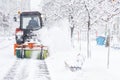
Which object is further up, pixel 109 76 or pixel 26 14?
pixel 26 14

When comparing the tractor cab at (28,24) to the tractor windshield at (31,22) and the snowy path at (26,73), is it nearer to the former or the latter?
the tractor windshield at (31,22)

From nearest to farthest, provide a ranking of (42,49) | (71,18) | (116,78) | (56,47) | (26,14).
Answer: (116,78) → (42,49) → (26,14) → (56,47) → (71,18)

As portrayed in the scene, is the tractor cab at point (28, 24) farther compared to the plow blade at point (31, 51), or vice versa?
the tractor cab at point (28, 24)

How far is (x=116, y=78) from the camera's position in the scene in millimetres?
11898

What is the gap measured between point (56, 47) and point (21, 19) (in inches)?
161

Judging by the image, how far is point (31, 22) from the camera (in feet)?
72.2

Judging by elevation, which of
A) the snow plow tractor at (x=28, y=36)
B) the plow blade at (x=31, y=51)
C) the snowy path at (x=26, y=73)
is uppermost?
the snow plow tractor at (x=28, y=36)

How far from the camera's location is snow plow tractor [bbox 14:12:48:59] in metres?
19.8

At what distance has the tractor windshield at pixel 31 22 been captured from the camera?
21938 millimetres

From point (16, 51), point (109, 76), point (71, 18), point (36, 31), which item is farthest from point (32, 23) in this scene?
point (109, 76)

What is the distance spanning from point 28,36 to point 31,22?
1006 mm

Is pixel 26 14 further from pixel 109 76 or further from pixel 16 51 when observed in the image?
pixel 109 76

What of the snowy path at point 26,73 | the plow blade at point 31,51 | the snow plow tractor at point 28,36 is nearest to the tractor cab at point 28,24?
the snow plow tractor at point 28,36

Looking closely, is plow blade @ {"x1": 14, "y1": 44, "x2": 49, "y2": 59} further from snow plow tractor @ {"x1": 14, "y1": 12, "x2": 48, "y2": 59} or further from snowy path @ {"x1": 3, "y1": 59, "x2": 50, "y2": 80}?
snowy path @ {"x1": 3, "y1": 59, "x2": 50, "y2": 80}
